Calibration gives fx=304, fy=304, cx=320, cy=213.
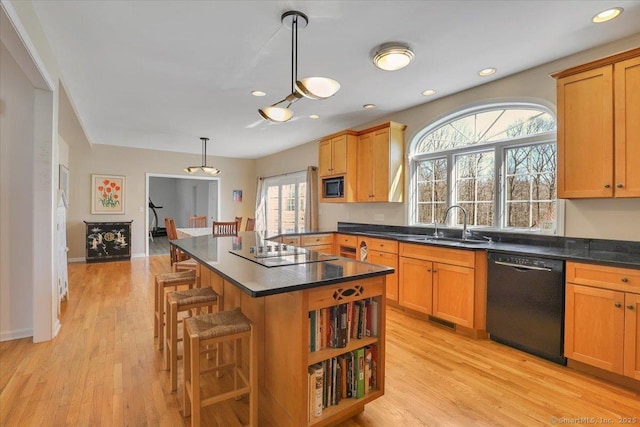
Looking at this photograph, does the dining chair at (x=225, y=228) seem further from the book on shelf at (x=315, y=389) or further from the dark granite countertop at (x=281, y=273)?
the book on shelf at (x=315, y=389)

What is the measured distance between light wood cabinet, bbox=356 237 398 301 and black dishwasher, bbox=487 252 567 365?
1.04 meters

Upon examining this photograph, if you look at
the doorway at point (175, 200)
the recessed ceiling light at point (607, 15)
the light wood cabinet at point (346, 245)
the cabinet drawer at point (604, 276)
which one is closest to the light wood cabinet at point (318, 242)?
the light wood cabinet at point (346, 245)

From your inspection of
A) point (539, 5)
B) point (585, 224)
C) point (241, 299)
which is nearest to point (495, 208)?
point (585, 224)

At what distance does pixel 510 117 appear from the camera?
3301mm

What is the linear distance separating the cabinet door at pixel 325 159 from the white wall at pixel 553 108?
601 mm

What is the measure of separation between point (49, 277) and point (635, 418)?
4.42m

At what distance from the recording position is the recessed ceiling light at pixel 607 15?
82.4 inches

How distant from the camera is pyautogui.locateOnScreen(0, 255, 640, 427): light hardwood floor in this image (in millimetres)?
1792

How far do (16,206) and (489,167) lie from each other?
482 cm

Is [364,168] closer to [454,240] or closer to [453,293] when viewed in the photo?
[454,240]

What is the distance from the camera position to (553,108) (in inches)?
112

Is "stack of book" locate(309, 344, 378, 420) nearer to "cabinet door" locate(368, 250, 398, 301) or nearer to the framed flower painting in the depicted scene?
"cabinet door" locate(368, 250, 398, 301)

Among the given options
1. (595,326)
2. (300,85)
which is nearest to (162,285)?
(300,85)

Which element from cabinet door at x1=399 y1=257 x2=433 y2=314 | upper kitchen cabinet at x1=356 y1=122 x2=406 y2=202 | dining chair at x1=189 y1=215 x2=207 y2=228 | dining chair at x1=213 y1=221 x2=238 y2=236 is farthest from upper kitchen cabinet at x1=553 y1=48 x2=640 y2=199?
dining chair at x1=189 y1=215 x2=207 y2=228
